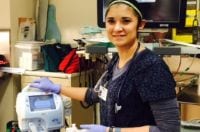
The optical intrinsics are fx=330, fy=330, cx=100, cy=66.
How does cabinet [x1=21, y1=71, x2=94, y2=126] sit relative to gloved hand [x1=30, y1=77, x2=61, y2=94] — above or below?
below

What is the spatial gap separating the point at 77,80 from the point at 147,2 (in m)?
1.02

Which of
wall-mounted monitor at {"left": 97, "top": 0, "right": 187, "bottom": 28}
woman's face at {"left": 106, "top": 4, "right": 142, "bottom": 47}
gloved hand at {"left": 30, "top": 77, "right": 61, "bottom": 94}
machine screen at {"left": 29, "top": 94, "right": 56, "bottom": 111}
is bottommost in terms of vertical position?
machine screen at {"left": 29, "top": 94, "right": 56, "bottom": 111}

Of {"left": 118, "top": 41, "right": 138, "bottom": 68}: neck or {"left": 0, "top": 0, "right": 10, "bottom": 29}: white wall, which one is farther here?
{"left": 0, "top": 0, "right": 10, "bottom": 29}: white wall

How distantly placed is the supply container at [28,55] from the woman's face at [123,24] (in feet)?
5.53

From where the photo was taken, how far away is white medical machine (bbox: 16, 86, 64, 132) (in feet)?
5.54

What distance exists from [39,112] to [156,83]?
687mm

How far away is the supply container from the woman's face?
1.68 metres

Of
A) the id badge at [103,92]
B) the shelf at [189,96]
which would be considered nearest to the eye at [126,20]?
the id badge at [103,92]

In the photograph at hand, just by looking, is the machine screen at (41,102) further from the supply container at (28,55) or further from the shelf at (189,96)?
the supply container at (28,55)

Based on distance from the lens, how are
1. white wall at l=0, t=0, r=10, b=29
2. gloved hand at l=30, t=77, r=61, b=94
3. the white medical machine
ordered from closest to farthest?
the white medical machine, gloved hand at l=30, t=77, r=61, b=94, white wall at l=0, t=0, r=10, b=29

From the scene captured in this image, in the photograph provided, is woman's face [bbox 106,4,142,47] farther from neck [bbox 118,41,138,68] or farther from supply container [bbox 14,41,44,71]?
supply container [bbox 14,41,44,71]

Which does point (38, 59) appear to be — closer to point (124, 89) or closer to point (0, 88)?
point (0, 88)

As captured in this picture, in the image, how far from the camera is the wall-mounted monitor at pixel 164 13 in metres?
2.18

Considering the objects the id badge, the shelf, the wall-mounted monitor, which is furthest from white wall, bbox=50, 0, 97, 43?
the id badge
